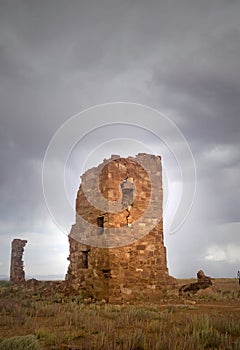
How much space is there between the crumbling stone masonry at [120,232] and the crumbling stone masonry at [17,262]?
1428 cm

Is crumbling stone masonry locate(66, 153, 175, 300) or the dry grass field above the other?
crumbling stone masonry locate(66, 153, 175, 300)

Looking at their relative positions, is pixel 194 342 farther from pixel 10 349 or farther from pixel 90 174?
pixel 90 174

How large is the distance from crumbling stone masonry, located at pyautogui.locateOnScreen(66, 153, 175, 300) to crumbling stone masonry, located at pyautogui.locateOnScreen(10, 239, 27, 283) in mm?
14277

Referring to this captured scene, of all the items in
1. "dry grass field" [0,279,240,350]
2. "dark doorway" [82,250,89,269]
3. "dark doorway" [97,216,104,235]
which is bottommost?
"dry grass field" [0,279,240,350]

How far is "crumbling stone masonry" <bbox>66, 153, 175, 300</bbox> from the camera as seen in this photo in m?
12.0

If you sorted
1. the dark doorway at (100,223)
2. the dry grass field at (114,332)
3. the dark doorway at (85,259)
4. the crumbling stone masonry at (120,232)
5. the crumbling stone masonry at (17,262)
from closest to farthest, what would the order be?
the dry grass field at (114,332) < the crumbling stone masonry at (120,232) < the dark doorway at (100,223) < the dark doorway at (85,259) < the crumbling stone masonry at (17,262)

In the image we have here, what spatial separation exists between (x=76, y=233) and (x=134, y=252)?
→ 8.52 feet

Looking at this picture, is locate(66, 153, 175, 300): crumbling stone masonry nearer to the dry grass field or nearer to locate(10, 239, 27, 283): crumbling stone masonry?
the dry grass field

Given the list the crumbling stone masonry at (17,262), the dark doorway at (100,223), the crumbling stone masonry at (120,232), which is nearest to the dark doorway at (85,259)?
the crumbling stone masonry at (120,232)

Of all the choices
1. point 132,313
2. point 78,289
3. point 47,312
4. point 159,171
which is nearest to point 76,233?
point 78,289

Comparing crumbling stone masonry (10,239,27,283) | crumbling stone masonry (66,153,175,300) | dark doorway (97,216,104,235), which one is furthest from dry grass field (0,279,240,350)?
crumbling stone masonry (10,239,27,283)

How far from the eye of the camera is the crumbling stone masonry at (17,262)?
2642cm

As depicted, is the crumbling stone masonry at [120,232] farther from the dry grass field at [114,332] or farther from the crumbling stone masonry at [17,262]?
the crumbling stone masonry at [17,262]

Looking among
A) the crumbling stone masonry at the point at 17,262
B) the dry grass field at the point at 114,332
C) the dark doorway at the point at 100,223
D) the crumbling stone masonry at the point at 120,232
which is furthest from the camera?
the crumbling stone masonry at the point at 17,262
